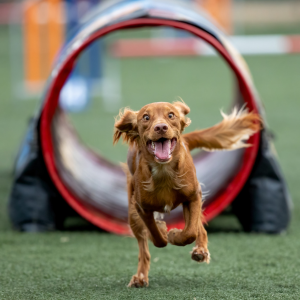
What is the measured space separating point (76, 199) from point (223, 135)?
4.73 ft

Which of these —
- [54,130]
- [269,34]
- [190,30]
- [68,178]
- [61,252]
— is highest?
[269,34]

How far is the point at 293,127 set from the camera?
322 inches

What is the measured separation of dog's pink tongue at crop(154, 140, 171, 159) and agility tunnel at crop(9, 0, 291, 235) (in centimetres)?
160

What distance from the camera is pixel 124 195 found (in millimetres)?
4605

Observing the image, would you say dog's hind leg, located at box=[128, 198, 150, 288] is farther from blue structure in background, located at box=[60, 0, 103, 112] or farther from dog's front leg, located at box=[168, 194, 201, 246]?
blue structure in background, located at box=[60, 0, 103, 112]

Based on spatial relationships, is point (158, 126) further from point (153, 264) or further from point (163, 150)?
point (153, 264)

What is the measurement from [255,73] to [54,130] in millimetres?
8642

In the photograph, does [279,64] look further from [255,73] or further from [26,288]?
[26,288]

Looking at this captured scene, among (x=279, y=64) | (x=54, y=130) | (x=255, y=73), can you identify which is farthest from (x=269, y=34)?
(x=54, y=130)

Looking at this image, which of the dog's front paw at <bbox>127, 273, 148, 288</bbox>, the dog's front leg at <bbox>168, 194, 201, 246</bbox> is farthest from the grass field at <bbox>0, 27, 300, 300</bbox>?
the dog's front leg at <bbox>168, 194, 201, 246</bbox>

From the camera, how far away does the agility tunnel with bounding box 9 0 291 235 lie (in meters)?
4.05

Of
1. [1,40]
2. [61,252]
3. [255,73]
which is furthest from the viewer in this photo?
[1,40]

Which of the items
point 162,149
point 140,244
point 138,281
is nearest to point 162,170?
point 162,149

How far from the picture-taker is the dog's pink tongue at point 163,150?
2.47 meters
